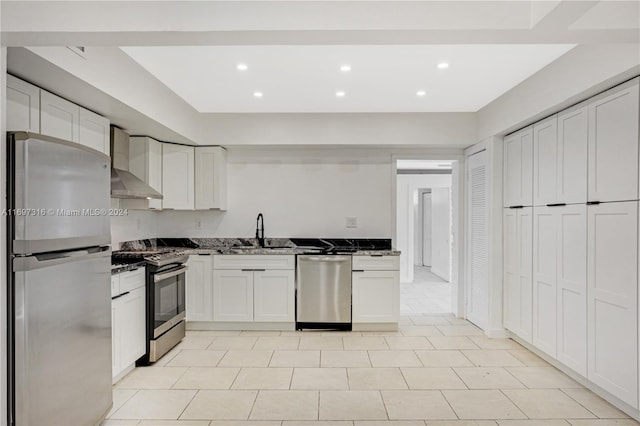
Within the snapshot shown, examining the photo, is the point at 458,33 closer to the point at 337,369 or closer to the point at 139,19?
the point at 139,19

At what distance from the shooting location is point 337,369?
129 inches

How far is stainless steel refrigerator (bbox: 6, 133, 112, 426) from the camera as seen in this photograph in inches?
69.1

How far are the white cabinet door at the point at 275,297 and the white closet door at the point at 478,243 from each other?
2168 millimetres

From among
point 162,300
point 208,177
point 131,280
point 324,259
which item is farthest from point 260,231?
point 131,280

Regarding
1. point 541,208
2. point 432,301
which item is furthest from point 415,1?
point 432,301

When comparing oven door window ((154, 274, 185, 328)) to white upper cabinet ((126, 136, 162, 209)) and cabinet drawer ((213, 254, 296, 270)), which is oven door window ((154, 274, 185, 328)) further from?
white upper cabinet ((126, 136, 162, 209))

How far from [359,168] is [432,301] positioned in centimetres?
249

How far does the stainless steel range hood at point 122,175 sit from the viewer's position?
3359mm

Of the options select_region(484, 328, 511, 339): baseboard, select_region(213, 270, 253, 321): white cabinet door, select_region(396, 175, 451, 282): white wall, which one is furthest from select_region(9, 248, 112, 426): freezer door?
select_region(396, 175, 451, 282): white wall

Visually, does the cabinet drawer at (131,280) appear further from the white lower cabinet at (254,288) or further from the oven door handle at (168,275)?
the white lower cabinet at (254,288)

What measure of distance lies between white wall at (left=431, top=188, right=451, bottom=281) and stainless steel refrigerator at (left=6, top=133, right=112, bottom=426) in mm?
6810

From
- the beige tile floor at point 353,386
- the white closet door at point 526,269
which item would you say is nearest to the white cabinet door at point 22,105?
the beige tile floor at point 353,386

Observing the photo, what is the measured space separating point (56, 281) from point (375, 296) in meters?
3.18

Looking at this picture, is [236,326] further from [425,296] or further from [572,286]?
[572,286]
